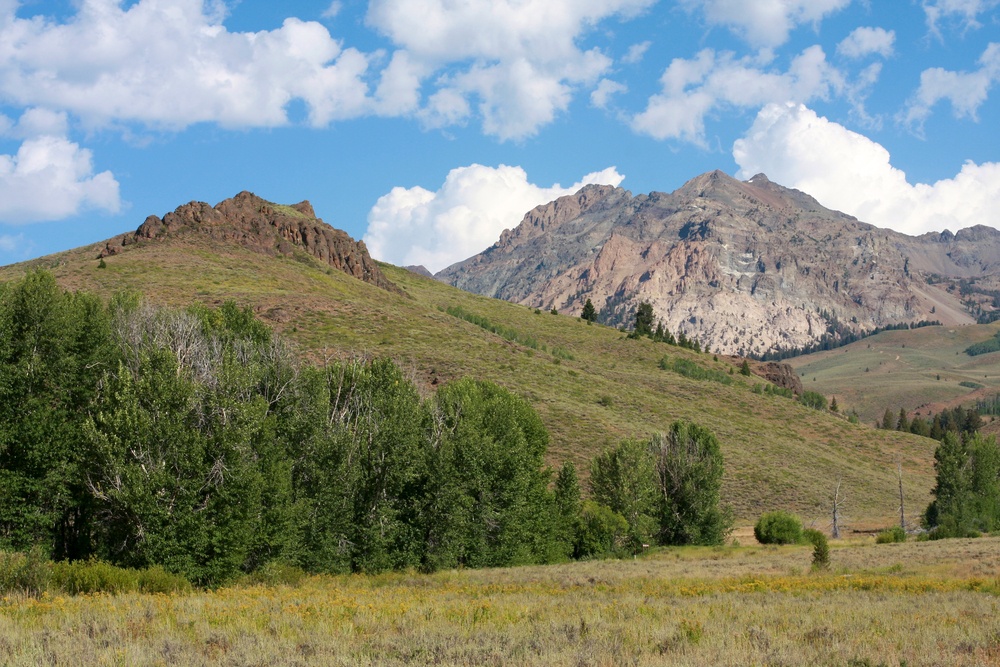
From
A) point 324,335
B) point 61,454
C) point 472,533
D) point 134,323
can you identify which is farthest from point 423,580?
point 324,335

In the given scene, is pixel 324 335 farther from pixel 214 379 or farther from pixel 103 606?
pixel 103 606

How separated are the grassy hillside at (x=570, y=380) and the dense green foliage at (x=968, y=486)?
28.1 ft

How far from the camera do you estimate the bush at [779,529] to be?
54469mm

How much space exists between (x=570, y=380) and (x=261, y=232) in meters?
60.6

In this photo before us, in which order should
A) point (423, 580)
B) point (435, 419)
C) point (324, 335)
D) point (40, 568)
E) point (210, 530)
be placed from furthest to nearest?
1. point (324, 335)
2. point (435, 419)
3. point (423, 580)
4. point (210, 530)
5. point (40, 568)

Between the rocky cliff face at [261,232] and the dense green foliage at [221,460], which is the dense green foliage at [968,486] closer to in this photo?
the dense green foliage at [221,460]

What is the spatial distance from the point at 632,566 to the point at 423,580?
12.7m

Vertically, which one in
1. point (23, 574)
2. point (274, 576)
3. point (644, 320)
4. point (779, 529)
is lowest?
point (779, 529)

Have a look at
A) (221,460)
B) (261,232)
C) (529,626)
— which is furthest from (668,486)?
(261,232)

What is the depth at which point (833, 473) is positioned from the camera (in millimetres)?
82875

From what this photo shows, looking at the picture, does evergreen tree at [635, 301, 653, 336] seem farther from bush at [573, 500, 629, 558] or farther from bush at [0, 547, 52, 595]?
bush at [0, 547, 52, 595]

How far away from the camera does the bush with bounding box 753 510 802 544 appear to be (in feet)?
179

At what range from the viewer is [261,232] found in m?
122

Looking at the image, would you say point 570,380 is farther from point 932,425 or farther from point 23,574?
point 932,425
